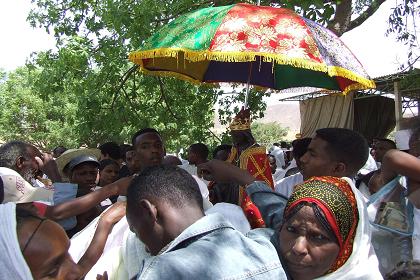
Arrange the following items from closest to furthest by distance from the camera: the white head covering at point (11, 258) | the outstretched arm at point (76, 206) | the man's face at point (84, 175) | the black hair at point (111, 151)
→ the white head covering at point (11, 258) → the outstretched arm at point (76, 206) → the man's face at point (84, 175) → the black hair at point (111, 151)

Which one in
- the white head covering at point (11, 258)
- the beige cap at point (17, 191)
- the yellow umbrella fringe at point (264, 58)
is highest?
the yellow umbrella fringe at point (264, 58)

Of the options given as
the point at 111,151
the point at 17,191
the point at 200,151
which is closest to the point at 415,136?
the point at 17,191

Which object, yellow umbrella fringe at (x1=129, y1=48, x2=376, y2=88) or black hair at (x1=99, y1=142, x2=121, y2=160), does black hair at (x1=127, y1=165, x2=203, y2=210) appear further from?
black hair at (x1=99, y1=142, x2=121, y2=160)

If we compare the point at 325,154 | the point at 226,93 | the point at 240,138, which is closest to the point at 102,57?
the point at 226,93

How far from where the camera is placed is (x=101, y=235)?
2318 mm

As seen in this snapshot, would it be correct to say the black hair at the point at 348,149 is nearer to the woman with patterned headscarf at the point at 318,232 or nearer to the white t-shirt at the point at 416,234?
the white t-shirt at the point at 416,234

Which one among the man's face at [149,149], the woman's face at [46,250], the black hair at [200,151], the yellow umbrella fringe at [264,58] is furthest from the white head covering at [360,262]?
the black hair at [200,151]

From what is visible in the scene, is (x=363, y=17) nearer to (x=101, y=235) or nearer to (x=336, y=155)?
(x=336, y=155)

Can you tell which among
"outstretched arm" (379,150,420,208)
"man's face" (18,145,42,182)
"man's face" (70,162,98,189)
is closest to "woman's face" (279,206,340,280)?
"outstretched arm" (379,150,420,208)

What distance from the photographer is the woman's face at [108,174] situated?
4.65 meters

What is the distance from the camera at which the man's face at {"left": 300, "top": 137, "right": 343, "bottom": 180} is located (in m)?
2.78

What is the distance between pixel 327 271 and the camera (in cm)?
187

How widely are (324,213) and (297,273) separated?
0.25 meters

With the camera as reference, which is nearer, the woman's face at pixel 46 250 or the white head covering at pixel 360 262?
the woman's face at pixel 46 250
